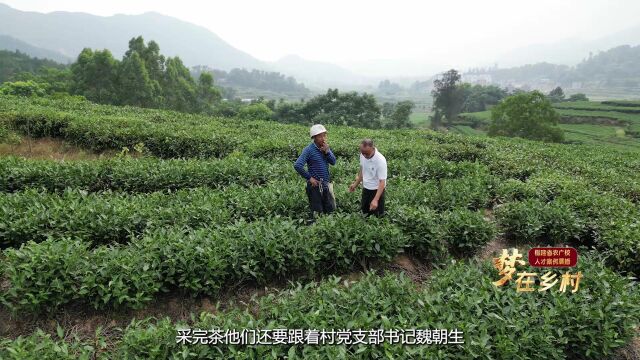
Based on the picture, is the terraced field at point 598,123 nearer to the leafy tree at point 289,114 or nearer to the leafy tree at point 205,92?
the leafy tree at point 289,114

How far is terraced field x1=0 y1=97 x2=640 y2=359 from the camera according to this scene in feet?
12.9

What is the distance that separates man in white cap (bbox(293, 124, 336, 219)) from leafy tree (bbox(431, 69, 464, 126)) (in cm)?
6289

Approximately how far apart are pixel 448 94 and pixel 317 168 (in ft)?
210

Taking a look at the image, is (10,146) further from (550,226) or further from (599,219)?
(599,219)

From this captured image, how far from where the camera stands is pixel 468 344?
3713 mm

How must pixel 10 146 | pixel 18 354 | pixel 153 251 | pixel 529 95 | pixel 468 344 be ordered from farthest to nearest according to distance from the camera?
1. pixel 529 95
2. pixel 10 146
3. pixel 153 251
4. pixel 468 344
5. pixel 18 354

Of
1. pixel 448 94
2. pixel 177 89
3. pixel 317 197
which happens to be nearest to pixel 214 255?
pixel 317 197

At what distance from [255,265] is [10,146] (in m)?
11.6

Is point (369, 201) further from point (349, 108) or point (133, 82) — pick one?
point (133, 82)

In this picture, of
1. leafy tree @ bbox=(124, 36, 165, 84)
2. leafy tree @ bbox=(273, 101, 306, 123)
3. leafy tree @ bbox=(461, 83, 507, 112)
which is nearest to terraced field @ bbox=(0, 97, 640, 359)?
leafy tree @ bbox=(273, 101, 306, 123)

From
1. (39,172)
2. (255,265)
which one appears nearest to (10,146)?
(39,172)

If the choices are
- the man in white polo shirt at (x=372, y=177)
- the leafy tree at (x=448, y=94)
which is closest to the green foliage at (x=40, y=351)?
the man in white polo shirt at (x=372, y=177)

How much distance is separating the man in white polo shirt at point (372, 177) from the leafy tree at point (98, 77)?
135 ft

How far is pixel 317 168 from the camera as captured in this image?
6.68 metres
